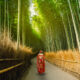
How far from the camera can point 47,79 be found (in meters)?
4.71

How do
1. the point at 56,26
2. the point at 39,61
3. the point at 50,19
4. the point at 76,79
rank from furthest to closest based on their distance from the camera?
the point at 56,26, the point at 50,19, the point at 39,61, the point at 76,79

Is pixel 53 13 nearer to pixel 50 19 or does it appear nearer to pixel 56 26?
pixel 50 19

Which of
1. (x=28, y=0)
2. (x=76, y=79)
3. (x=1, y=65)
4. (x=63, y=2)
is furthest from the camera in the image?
(x=28, y=0)

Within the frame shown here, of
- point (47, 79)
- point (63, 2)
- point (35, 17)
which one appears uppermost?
point (35, 17)

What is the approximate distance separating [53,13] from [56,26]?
2.22 metres

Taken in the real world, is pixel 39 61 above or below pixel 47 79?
above

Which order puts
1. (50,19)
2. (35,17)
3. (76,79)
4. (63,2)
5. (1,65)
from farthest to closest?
1. (35,17)
2. (50,19)
3. (63,2)
4. (76,79)
5. (1,65)

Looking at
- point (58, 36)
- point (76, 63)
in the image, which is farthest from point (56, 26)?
point (76, 63)

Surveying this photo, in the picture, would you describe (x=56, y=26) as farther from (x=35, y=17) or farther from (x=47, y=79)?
(x=47, y=79)

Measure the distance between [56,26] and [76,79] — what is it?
10.8 metres

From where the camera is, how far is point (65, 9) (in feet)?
34.7

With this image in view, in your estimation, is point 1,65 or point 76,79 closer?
point 1,65

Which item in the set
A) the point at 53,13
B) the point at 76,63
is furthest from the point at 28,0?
the point at 76,63

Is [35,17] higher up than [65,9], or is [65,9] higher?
[35,17]
